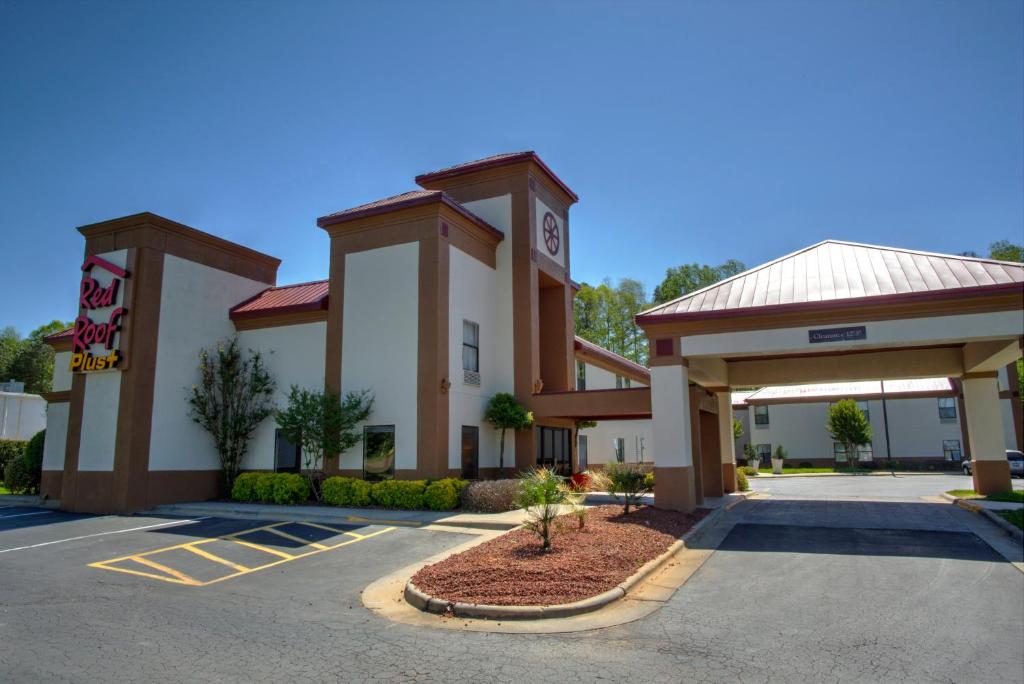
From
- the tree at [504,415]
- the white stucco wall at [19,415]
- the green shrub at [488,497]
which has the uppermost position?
the white stucco wall at [19,415]

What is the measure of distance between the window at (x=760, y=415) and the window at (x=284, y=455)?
40.2m

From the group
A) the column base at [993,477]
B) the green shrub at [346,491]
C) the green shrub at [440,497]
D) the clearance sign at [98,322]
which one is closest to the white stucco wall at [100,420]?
the clearance sign at [98,322]

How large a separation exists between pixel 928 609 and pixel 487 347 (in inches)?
606

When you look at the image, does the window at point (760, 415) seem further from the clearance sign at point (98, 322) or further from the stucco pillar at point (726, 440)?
the clearance sign at point (98, 322)

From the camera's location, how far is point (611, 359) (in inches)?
1302

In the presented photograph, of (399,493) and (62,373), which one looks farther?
(62,373)

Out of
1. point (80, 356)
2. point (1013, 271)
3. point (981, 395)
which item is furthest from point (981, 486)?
point (80, 356)

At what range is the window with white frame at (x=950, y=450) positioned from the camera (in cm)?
4700

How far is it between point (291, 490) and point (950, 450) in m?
45.1

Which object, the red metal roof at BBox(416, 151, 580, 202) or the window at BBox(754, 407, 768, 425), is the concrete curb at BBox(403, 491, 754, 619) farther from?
the window at BBox(754, 407, 768, 425)

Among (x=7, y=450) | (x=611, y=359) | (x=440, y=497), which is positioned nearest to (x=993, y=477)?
(x=611, y=359)

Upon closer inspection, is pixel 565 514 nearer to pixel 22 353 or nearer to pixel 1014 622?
pixel 1014 622

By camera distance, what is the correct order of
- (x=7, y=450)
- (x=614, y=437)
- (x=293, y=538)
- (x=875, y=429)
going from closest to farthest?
(x=293, y=538)
(x=7, y=450)
(x=614, y=437)
(x=875, y=429)

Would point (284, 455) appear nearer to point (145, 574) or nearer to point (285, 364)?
point (285, 364)
